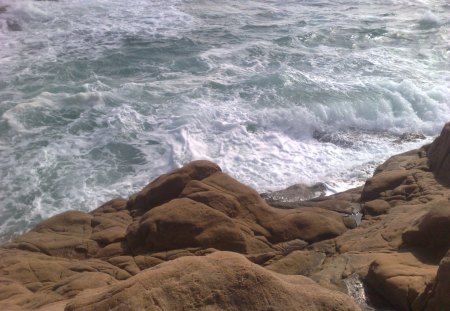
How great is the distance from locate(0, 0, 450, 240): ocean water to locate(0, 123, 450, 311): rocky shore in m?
2.23

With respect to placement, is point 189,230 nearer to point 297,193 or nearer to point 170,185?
point 170,185

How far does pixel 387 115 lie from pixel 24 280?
10841 mm

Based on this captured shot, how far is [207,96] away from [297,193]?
555 centimetres

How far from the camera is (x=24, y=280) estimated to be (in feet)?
21.9

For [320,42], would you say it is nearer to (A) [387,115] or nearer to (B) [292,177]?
(A) [387,115]

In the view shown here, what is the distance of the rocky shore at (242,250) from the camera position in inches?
165

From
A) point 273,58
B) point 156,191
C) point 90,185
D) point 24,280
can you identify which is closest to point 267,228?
point 156,191

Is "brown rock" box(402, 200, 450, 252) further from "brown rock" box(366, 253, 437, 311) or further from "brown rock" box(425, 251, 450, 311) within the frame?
"brown rock" box(425, 251, 450, 311)

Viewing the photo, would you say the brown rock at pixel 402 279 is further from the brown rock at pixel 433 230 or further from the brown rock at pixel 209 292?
the brown rock at pixel 209 292

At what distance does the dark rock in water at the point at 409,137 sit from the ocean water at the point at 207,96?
2.9 inches

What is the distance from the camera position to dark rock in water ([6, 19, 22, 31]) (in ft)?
69.4

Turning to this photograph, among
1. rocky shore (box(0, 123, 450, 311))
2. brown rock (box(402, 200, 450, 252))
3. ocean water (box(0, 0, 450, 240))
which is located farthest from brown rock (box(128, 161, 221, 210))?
brown rock (box(402, 200, 450, 252))

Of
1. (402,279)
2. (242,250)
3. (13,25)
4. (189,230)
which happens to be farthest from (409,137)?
(13,25)

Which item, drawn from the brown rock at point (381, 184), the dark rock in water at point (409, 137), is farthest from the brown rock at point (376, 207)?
the dark rock in water at point (409, 137)
